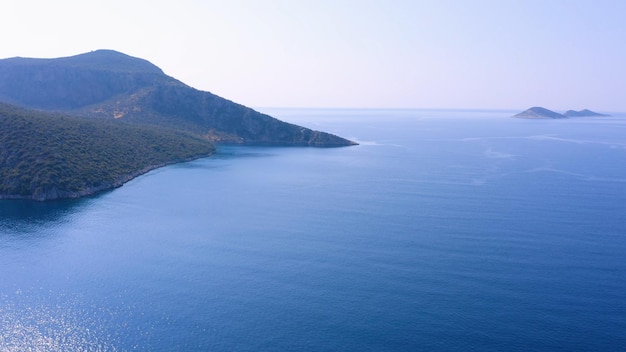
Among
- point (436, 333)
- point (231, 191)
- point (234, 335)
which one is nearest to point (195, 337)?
point (234, 335)

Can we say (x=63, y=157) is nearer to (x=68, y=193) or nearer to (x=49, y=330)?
(x=68, y=193)

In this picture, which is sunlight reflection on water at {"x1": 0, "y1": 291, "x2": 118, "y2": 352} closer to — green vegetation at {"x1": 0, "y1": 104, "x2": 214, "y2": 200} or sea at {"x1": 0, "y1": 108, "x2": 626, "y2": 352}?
sea at {"x1": 0, "y1": 108, "x2": 626, "y2": 352}

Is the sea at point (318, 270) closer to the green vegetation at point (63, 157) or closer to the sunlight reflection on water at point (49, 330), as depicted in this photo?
the sunlight reflection on water at point (49, 330)

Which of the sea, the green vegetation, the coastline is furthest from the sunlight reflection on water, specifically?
the green vegetation

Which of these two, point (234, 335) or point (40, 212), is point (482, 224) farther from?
point (40, 212)

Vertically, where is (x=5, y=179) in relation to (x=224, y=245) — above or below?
above

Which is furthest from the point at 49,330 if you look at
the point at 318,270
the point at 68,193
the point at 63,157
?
the point at 63,157
